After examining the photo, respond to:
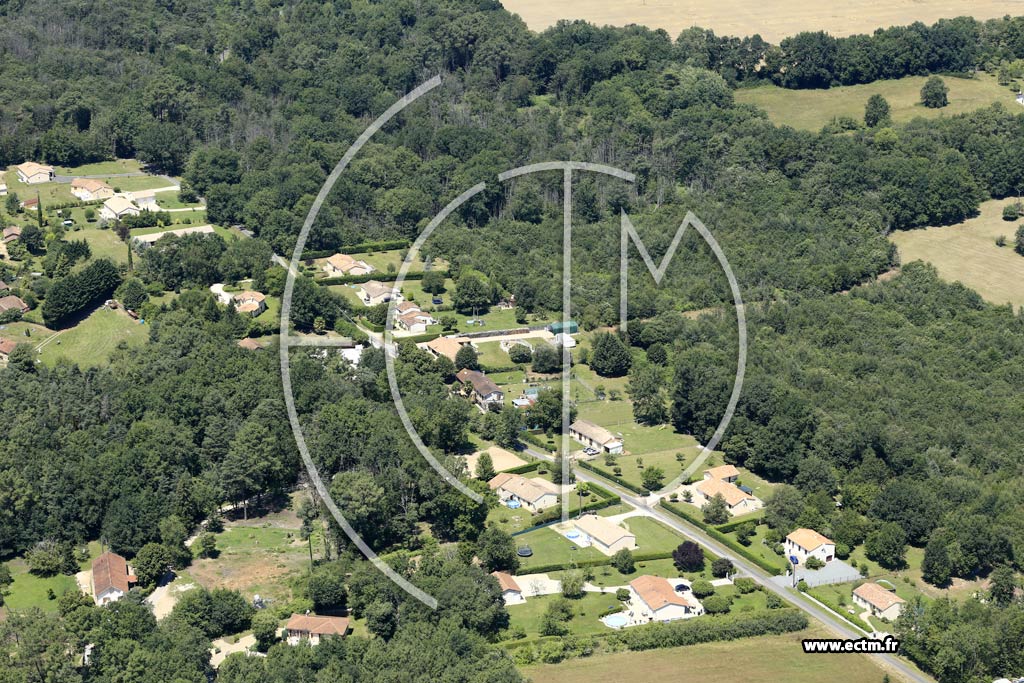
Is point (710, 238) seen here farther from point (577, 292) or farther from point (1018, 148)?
point (1018, 148)

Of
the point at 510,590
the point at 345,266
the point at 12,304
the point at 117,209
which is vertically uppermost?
the point at 117,209

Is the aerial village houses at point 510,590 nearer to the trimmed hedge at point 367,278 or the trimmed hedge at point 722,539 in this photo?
the trimmed hedge at point 722,539

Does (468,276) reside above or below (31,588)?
above

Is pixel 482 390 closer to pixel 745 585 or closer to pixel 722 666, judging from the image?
pixel 745 585

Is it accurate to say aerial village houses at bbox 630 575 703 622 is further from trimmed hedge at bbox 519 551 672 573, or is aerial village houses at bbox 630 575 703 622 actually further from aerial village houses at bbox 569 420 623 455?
aerial village houses at bbox 569 420 623 455

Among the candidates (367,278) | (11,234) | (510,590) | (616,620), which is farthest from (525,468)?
(11,234)

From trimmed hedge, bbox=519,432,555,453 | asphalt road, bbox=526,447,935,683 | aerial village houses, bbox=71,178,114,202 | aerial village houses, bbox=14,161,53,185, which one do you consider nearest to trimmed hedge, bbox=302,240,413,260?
aerial village houses, bbox=71,178,114,202
